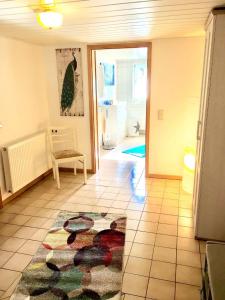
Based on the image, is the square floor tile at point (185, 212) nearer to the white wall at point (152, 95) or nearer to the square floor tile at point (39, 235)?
the white wall at point (152, 95)

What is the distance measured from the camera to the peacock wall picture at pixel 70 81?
12.5 feet

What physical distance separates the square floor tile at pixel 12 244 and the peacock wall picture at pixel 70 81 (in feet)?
7.10

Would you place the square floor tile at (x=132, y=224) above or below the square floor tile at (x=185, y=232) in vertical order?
above

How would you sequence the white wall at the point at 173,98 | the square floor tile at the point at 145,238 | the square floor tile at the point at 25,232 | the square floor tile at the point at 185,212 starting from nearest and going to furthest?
the square floor tile at the point at 145,238
the square floor tile at the point at 25,232
the square floor tile at the point at 185,212
the white wall at the point at 173,98

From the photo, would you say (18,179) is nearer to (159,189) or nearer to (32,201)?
(32,201)

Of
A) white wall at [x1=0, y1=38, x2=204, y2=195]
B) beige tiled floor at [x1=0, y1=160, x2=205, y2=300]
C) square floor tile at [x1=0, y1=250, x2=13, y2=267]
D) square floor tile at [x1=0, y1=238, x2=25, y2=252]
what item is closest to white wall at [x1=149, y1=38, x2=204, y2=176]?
white wall at [x1=0, y1=38, x2=204, y2=195]

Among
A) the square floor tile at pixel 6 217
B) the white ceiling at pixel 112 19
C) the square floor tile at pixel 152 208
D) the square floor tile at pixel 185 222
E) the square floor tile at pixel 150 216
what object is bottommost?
the square floor tile at pixel 6 217

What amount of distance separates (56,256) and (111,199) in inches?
47.0

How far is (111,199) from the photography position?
328cm

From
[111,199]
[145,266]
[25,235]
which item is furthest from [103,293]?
[111,199]

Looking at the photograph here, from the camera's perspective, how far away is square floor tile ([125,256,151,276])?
6.75ft

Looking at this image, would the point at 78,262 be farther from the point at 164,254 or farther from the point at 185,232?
the point at 185,232

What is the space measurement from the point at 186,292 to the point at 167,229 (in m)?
0.81

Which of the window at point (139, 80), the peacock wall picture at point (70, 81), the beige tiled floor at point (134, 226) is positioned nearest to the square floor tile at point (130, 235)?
the beige tiled floor at point (134, 226)
